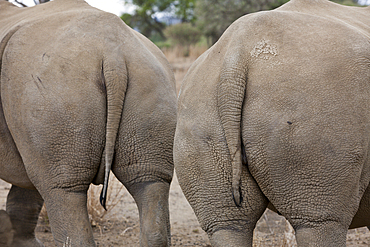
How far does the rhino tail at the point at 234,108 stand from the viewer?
204cm

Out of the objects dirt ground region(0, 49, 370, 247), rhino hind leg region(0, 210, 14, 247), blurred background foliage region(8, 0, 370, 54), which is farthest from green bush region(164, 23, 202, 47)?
rhino hind leg region(0, 210, 14, 247)

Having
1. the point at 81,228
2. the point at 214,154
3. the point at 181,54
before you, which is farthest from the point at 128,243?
the point at 181,54

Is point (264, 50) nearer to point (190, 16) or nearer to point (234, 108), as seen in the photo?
point (234, 108)

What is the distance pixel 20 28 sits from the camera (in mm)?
3066

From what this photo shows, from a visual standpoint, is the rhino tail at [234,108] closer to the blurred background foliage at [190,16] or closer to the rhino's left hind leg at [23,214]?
the rhino's left hind leg at [23,214]

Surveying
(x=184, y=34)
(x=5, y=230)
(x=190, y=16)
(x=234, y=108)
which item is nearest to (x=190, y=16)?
(x=190, y=16)

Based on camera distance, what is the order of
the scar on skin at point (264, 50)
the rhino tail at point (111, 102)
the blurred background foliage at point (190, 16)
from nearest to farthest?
the scar on skin at point (264, 50), the rhino tail at point (111, 102), the blurred background foliage at point (190, 16)

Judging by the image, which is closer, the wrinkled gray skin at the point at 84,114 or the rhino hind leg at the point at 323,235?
the rhino hind leg at the point at 323,235

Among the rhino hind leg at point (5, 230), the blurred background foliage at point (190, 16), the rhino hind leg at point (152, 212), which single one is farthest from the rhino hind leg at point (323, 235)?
the blurred background foliage at point (190, 16)

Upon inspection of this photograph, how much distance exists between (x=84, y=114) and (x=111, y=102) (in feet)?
0.64

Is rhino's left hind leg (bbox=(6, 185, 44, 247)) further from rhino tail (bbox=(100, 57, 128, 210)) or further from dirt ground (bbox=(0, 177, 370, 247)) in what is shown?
rhino tail (bbox=(100, 57, 128, 210))

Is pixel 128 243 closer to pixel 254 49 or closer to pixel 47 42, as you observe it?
pixel 47 42

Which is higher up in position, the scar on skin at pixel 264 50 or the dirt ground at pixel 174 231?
the scar on skin at pixel 264 50

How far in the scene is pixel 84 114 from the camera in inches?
107
